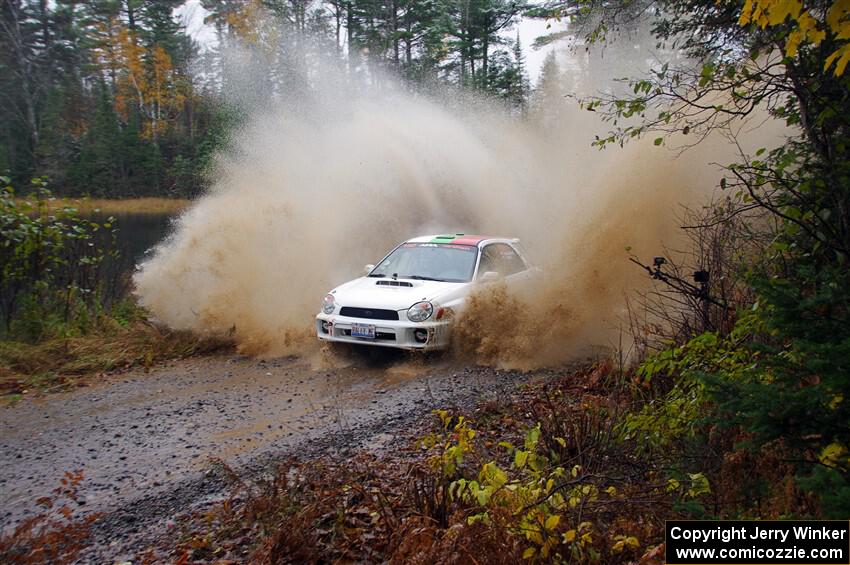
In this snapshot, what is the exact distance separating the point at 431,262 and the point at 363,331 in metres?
1.85

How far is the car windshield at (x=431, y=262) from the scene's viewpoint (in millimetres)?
9484

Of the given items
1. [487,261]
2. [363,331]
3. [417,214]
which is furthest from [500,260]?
[417,214]

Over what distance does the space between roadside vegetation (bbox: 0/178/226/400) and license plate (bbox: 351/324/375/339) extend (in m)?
2.78

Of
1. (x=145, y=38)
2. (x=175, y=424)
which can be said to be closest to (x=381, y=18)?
(x=145, y=38)

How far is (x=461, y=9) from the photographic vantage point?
36625 mm

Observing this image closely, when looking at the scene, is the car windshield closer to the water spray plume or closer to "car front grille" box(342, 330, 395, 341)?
the water spray plume

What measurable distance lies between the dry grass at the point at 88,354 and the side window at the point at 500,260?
434cm

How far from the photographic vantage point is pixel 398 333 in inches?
330

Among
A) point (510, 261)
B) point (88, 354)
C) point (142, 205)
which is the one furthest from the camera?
point (142, 205)

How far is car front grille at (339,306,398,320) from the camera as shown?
27.9 feet

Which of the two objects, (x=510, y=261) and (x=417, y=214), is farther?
(x=417, y=214)

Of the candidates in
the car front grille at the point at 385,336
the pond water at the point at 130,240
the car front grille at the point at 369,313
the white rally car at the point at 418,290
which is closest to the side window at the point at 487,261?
the white rally car at the point at 418,290

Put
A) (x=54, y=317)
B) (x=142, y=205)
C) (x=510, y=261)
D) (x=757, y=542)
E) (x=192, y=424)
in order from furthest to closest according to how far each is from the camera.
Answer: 1. (x=142, y=205)
2. (x=510, y=261)
3. (x=54, y=317)
4. (x=192, y=424)
5. (x=757, y=542)

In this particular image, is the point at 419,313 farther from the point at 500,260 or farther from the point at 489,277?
the point at 500,260
